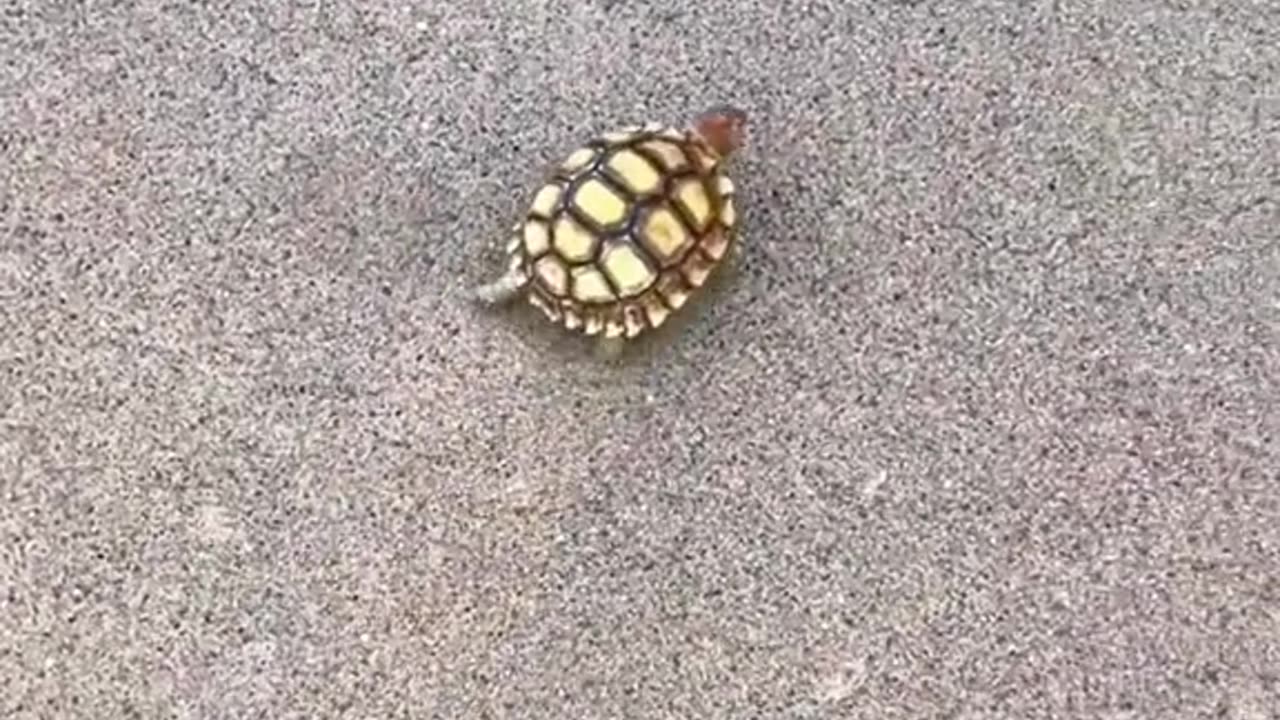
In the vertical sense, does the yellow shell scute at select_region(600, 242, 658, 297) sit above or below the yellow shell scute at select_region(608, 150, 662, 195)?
below

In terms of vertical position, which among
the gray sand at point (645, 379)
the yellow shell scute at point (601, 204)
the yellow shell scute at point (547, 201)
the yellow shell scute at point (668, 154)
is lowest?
the gray sand at point (645, 379)

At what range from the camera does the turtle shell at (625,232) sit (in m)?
1.18

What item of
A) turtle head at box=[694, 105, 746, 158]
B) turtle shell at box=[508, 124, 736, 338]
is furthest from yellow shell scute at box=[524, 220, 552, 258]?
turtle head at box=[694, 105, 746, 158]

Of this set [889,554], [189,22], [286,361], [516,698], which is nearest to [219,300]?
[286,361]

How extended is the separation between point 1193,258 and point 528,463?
1.47 ft

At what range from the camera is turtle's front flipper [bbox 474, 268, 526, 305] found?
3.99ft

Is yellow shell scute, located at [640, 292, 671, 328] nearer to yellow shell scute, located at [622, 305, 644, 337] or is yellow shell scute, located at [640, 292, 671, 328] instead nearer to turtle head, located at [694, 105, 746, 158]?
yellow shell scute, located at [622, 305, 644, 337]

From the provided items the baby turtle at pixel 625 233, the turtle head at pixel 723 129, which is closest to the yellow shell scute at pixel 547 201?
the baby turtle at pixel 625 233

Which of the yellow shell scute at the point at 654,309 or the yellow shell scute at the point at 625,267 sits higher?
the yellow shell scute at the point at 625,267

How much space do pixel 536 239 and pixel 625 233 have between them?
6 cm

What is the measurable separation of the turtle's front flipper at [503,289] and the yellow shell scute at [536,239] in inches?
0.8

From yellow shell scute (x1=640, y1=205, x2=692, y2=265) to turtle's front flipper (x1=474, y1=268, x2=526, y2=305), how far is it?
85 millimetres

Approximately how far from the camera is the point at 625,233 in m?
1.18

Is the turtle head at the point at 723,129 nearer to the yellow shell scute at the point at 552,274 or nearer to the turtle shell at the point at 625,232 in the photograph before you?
the turtle shell at the point at 625,232
